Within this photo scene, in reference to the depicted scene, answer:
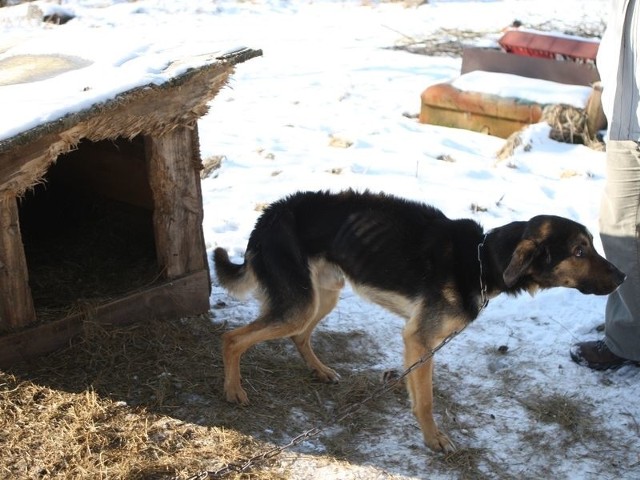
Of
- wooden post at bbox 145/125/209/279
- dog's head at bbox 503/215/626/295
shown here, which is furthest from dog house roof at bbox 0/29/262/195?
dog's head at bbox 503/215/626/295

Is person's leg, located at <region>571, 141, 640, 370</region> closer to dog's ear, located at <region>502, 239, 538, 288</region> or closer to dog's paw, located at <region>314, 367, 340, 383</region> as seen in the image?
dog's ear, located at <region>502, 239, 538, 288</region>

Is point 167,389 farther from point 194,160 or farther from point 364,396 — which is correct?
point 194,160

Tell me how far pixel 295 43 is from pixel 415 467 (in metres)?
9.73

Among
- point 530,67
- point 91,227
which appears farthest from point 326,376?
point 530,67

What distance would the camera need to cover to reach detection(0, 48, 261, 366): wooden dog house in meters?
4.23

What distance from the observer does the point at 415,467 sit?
396 cm

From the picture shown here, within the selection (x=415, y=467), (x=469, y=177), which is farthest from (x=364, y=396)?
(x=469, y=177)

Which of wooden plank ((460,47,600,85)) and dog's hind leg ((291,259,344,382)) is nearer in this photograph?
dog's hind leg ((291,259,344,382))

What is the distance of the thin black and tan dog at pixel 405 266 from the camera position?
4012 millimetres

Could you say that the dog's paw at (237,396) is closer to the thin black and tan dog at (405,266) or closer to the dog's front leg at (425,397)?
the thin black and tan dog at (405,266)

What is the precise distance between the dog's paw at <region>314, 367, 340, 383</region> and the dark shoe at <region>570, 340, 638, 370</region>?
149cm

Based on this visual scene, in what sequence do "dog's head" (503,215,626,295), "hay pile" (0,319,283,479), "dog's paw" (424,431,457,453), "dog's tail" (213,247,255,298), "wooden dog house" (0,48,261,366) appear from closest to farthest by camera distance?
1. "hay pile" (0,319,283,479)
2. "dog's head" (503,215,626,295)
3. "dog's paw" (424,431,457,453)
4. "wooden dog house" (0,48,261,366)
5. "dog's tail" (213,247,255,298)

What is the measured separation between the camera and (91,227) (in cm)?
615

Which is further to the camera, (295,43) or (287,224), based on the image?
(295,43)
